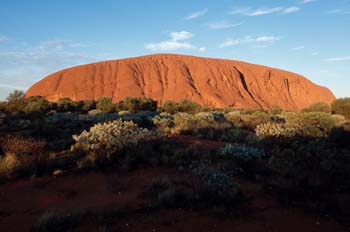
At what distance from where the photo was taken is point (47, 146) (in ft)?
35.4

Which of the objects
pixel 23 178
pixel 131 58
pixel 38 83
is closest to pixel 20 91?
pixel 38 83

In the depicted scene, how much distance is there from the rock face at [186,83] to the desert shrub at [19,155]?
40504mm

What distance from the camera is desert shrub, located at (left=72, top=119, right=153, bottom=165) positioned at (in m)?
8.98

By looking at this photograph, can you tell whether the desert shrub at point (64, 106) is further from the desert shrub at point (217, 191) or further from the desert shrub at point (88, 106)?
the desert shrub at point (217, 191)

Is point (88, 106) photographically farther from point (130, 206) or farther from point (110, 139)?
point (130, 206)

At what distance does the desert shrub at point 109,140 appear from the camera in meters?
8.98

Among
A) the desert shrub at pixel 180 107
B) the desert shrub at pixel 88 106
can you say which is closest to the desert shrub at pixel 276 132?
the desert shrub at pixel 180 107

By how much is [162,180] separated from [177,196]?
121 cm

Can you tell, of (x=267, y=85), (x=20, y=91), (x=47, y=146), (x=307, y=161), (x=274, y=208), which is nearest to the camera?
(x=274, y=208)

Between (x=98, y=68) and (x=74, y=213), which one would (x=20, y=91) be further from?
(x=74, y=213)

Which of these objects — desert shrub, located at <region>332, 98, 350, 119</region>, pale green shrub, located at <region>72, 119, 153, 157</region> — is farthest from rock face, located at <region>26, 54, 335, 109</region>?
pale green shrub, located at <region>72, 119, 153, 157</region>

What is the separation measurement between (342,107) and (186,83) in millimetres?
32654

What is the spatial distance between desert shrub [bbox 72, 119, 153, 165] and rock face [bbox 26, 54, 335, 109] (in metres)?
39.8

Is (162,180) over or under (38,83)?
under
